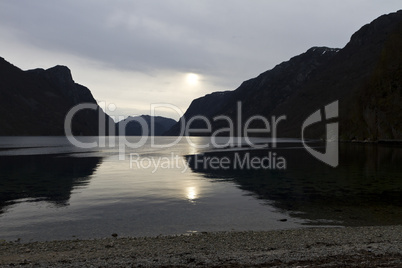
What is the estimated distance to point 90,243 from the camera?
58.6 ft

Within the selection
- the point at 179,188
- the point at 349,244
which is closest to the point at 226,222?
the point at 349,244

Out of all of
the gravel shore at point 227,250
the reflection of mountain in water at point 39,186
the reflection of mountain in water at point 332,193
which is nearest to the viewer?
the gravel shore at point 227,250

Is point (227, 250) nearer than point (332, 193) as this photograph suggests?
Yes

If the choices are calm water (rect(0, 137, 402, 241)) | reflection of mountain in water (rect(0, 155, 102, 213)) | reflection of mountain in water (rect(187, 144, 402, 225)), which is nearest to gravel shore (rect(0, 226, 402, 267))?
calm water (rect(0, 137, 402, 241))

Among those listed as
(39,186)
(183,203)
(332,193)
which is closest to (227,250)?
(183,203)

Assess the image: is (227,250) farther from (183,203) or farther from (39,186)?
(39,186)

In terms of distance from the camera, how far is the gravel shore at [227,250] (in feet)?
45.7

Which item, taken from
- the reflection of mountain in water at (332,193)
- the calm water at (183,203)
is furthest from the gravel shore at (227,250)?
the reflection of mountain in water at (332,193)

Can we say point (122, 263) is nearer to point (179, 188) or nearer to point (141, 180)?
point (179, 188)

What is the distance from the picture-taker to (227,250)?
53.1ft

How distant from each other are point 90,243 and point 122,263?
4.46m

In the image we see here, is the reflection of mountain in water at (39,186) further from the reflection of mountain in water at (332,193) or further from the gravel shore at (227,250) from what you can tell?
the reflection of mountain in water at (332,193)

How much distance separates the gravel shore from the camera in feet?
45.7

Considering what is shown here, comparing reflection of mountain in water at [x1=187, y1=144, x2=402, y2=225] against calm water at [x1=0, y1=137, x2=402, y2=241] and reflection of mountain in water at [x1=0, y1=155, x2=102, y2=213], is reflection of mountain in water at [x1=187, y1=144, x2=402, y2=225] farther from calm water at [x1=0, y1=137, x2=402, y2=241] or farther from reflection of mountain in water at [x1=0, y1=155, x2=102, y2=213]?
reflection of mountain in water at [x1=0, y1=155, x2=102, y2=213]
